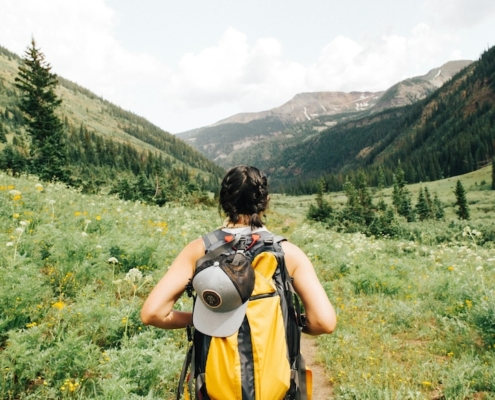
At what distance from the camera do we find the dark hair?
7.88 feet

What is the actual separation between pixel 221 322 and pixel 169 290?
53cm

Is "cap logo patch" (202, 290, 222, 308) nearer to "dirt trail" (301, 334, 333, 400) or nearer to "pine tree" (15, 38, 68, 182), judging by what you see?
"dirt trail" (301, 334, 333, 400)

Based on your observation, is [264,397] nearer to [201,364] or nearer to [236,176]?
[201,364]

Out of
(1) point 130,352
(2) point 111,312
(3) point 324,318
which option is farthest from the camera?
(2) point 111,312

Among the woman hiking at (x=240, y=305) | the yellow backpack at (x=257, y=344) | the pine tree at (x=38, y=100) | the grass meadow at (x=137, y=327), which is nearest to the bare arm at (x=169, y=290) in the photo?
the woman hiking at (x=240, y=305)

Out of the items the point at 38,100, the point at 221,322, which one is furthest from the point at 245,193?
the point at 38,100

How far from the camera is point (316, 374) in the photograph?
203 inches

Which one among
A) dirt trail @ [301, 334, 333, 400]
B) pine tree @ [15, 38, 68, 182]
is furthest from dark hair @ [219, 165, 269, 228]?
pine tree @ [15, 38, 68, 182]

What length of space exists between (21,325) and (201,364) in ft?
10.5

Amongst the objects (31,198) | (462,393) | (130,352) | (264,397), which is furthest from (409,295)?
(31,198)

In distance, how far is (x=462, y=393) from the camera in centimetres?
406

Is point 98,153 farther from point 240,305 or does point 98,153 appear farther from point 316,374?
point 240,305

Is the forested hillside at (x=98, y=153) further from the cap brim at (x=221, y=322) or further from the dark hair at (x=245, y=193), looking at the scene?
the cap brim at (x=221, y=322)

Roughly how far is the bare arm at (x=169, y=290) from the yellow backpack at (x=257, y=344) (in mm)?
181
